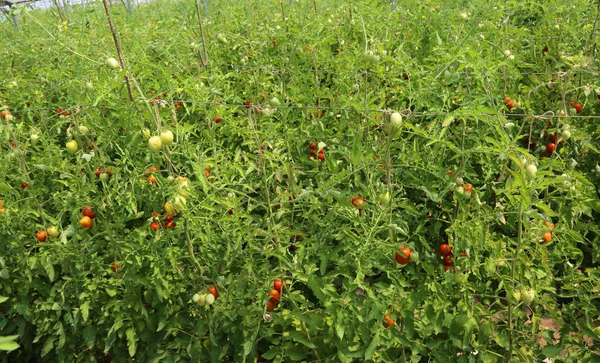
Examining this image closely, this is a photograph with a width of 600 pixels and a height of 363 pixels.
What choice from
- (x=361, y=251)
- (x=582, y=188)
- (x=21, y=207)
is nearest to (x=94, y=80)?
(x=21, y=207)

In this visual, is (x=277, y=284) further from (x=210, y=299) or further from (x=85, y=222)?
(x=85, y=222)

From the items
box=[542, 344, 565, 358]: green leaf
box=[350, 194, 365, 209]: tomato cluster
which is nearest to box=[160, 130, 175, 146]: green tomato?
box=[350, 194, 365, 209]: tomato cluster

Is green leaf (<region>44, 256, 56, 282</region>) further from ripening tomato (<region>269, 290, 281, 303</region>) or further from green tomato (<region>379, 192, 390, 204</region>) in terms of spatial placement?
green tomato (<region>379, 192, 390, 204</region>)

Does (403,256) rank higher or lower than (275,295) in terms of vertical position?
higher

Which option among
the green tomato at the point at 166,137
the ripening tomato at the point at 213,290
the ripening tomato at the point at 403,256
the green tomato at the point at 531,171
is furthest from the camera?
the ripening tomato at the point at 213,290

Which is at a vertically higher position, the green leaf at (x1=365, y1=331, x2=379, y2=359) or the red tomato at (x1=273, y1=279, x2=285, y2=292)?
the red tomato at (x1=273, y1=279, x2=285, y2=292)

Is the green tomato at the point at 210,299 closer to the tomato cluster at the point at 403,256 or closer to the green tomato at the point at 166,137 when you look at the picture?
the green tomato at the point at 166,137

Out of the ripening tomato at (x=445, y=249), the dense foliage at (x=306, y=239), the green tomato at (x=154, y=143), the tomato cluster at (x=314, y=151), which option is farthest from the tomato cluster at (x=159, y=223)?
the ripening tomato at (x=445, y=249)

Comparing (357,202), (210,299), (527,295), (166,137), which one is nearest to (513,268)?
(527,295)

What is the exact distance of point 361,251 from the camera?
1.64m

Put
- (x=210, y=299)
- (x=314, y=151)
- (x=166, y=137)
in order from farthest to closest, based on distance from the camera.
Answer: (x=314, y=151) → (x=210, y=299) → (x=166, y=137)

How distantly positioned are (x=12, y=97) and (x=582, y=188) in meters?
3.47

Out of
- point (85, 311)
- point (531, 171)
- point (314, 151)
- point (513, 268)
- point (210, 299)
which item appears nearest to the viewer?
point (531, 171)

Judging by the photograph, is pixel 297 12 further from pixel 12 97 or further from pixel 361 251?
pixel 361 251
